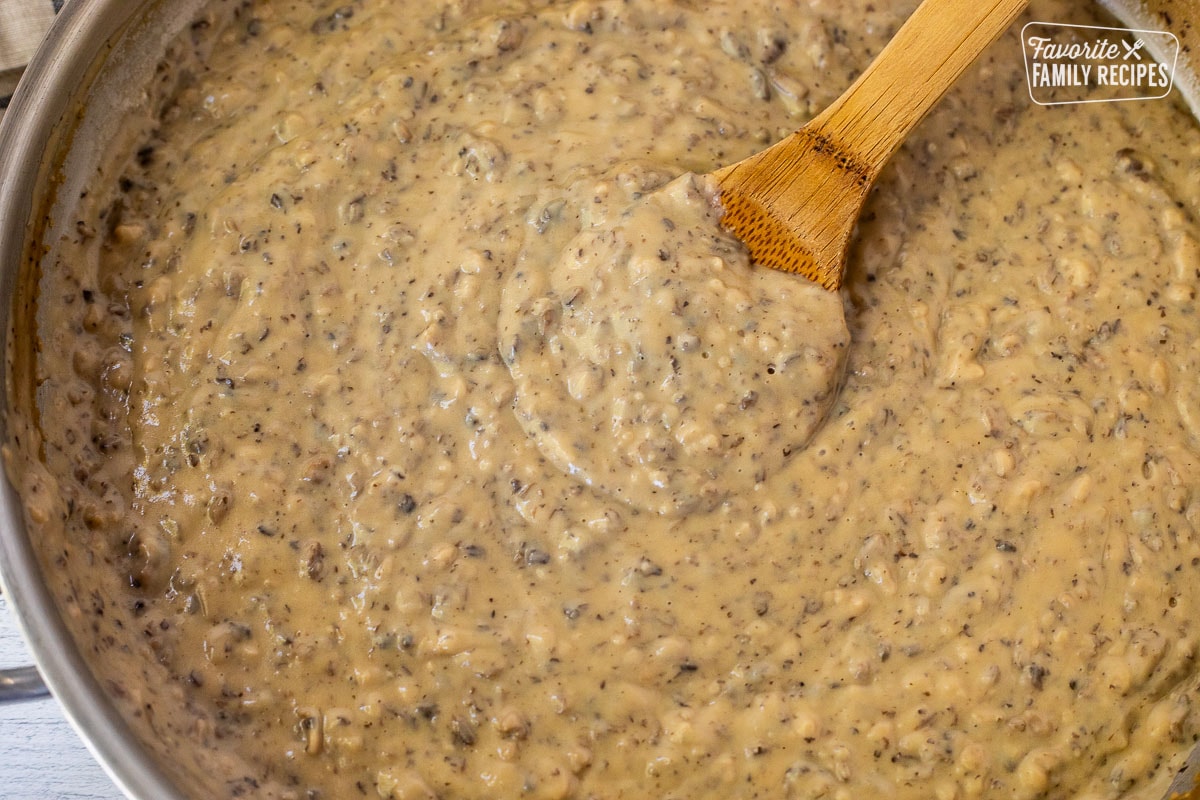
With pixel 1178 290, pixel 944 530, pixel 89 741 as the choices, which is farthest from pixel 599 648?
pixel 1178 290

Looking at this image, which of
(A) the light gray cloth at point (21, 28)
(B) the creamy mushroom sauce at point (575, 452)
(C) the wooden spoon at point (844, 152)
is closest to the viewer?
(B) the creamy mushroom sauce at point (575, 452)

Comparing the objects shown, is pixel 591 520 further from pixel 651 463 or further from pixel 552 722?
pixel 552 722

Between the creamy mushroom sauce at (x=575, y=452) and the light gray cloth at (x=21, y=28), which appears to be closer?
the creamy mushroom sauce at (x=575, y=452)

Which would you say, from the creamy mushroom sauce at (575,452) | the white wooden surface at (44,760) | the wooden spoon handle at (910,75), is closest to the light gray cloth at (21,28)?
the creamy mushroom sauce at (575,452)

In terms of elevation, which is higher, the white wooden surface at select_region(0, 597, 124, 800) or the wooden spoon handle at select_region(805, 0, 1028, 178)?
the wooden spoon handle at select_region(805, 0, 1028, 178)

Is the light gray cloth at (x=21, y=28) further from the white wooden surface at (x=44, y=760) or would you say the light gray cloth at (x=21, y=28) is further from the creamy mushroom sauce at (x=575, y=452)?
the white wooden surface at (x=44, y=760)

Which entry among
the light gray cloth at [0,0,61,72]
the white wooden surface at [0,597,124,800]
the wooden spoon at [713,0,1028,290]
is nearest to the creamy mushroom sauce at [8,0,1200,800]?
the wooden spoon at [713,0,1028,290]

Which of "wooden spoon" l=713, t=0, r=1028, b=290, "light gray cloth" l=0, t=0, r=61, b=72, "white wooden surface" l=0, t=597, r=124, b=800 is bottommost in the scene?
"white wooden surface" l=0, t=597, r=124, b=800

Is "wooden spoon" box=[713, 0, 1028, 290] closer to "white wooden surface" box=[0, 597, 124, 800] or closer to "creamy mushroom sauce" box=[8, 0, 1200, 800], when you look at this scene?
"creamy mushroom sauce" box=[8, 0, 1200, 800]
